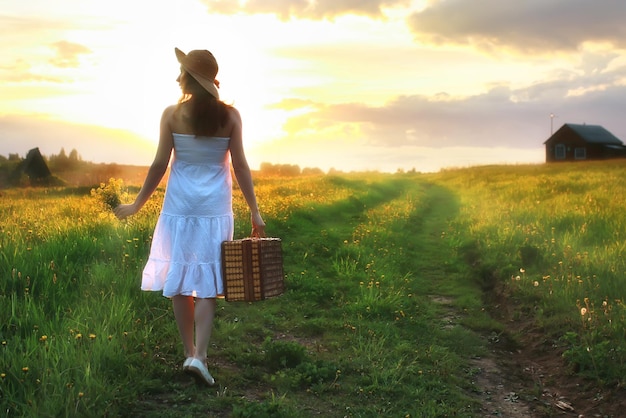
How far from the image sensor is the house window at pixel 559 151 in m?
70.8

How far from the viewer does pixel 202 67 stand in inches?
205

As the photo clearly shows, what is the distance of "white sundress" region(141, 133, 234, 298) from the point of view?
537 centimetres

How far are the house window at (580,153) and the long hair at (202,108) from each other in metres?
70.3

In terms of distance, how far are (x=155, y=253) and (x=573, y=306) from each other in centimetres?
557

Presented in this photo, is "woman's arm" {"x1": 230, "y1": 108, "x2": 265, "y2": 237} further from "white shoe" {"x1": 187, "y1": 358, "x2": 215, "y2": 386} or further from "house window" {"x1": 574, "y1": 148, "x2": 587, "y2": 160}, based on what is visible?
"house window" {"x1": 574, "y1": 148, "x2": 587, "y2": 160}

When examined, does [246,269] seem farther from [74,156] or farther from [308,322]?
[74,156]

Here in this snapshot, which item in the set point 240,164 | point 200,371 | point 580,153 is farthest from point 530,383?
point 580,153

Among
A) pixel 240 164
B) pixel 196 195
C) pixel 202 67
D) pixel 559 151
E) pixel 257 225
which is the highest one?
pixel 559 151

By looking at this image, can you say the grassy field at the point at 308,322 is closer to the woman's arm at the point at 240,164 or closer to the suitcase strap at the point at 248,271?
the suitcase strap at the point at 248,271

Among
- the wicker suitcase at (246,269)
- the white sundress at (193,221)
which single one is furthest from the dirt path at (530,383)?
the white sundress at (193,221)

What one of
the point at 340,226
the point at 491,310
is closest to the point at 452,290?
the point at 491,310

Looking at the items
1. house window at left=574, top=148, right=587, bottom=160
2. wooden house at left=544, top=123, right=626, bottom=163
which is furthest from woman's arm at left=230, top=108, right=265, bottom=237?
house window at left=574, top=148, right=587, bottom=160

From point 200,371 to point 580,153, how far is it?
71068 mm

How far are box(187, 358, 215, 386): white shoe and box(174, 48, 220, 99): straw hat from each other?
2387 millimetres
